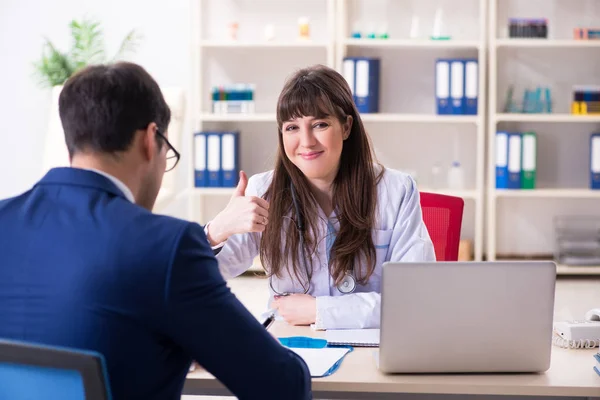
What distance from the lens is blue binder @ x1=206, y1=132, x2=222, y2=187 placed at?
16.1 feet

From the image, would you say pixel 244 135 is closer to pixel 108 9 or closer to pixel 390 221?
pixel 108 9

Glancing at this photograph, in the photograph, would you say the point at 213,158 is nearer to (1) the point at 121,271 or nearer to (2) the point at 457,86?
(2) the point at 457,86

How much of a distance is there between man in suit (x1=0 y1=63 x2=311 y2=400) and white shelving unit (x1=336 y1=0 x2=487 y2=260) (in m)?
3.75

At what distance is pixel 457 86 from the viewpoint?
484cm

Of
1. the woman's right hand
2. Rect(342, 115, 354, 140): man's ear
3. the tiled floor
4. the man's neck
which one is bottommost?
the tiled floor

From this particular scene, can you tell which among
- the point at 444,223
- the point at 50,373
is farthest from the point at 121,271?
the point at 444,223

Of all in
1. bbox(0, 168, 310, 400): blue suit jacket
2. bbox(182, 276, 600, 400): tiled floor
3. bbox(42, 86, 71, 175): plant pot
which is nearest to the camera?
bbox(0, 168, 310, 400): blue suit jacket

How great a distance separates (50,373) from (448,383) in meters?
0.72

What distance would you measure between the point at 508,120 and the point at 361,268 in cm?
318

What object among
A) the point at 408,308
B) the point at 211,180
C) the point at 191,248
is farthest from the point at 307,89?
the point at 211,180

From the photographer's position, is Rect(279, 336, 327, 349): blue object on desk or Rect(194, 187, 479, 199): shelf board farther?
Rect(194, 187, 479, 199): shelf board

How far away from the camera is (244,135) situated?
17.3 ft

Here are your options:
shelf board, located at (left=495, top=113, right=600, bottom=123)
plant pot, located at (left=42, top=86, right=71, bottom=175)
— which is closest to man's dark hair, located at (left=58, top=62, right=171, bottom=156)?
plant pot, located at (left=42, top=86, right=71, bottom=175)

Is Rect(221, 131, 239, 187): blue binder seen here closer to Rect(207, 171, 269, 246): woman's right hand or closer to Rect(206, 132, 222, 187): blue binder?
Rect(206, 132, 222, 187): blue binder
